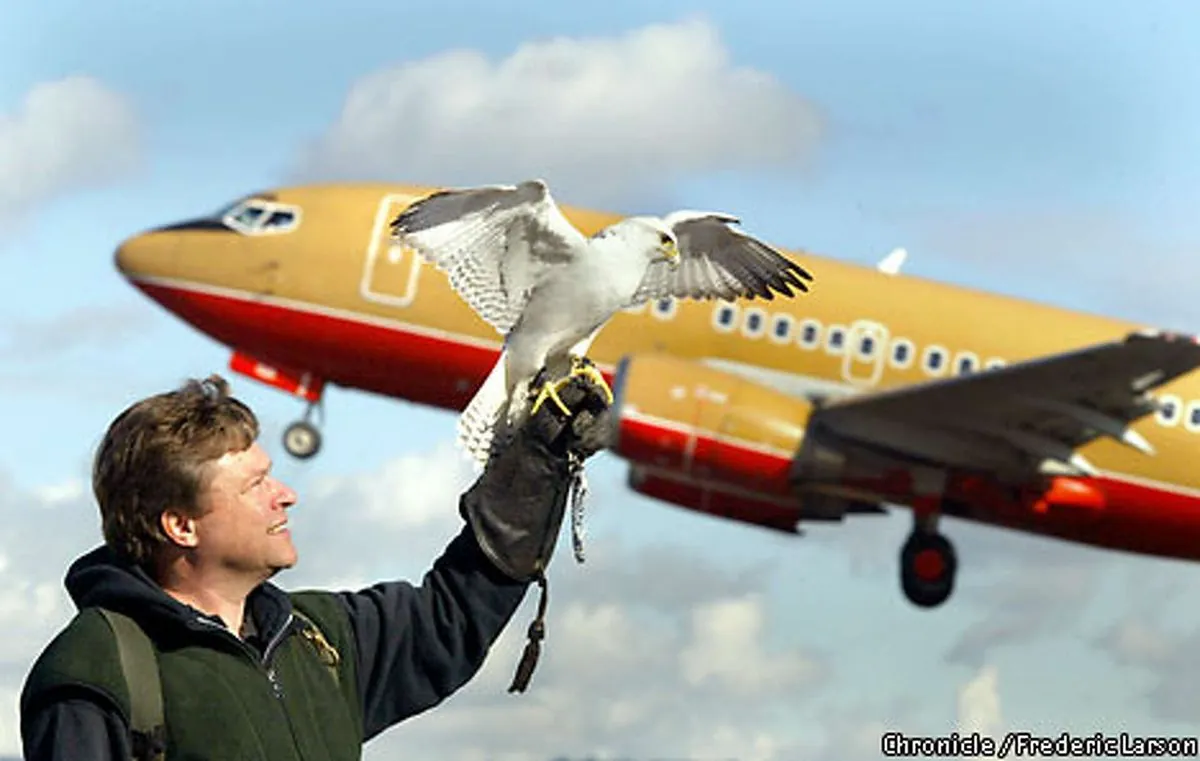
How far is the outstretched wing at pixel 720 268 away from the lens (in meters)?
7.76

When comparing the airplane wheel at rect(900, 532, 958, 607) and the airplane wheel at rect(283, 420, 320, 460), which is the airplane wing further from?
the airplane wheel at rect(283, 420, 320, 460)

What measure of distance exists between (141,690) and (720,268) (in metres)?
3.56

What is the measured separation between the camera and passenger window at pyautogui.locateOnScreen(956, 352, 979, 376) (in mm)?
33906

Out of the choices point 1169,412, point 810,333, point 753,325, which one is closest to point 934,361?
point 810,333

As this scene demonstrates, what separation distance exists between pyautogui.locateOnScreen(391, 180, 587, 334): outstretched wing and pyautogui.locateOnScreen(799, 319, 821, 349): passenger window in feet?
84.2

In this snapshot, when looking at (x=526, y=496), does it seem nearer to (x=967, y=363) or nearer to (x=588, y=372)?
(x=588, y=372)

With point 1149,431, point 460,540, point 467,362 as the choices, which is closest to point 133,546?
point 460,540

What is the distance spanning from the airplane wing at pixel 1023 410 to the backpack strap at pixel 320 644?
24393 millimetres

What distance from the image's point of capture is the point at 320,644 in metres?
5.46

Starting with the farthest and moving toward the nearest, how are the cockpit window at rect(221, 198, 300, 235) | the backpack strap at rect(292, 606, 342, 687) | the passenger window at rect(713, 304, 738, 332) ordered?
the passenger window at rect(713, 304, 738, 332) → the cockpit window at rect(221, 198, 300, 235) → the backpack strap at rect(292, 606, 342, 687)

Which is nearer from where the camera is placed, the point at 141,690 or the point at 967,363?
the point at 141,690

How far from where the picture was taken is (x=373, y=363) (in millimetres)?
31422

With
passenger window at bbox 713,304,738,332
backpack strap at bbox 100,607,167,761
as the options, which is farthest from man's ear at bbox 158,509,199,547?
passenger window at bbox 713,304,738,332

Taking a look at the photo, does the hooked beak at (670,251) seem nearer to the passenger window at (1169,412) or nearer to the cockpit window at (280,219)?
the cockpit window at (280,219)
